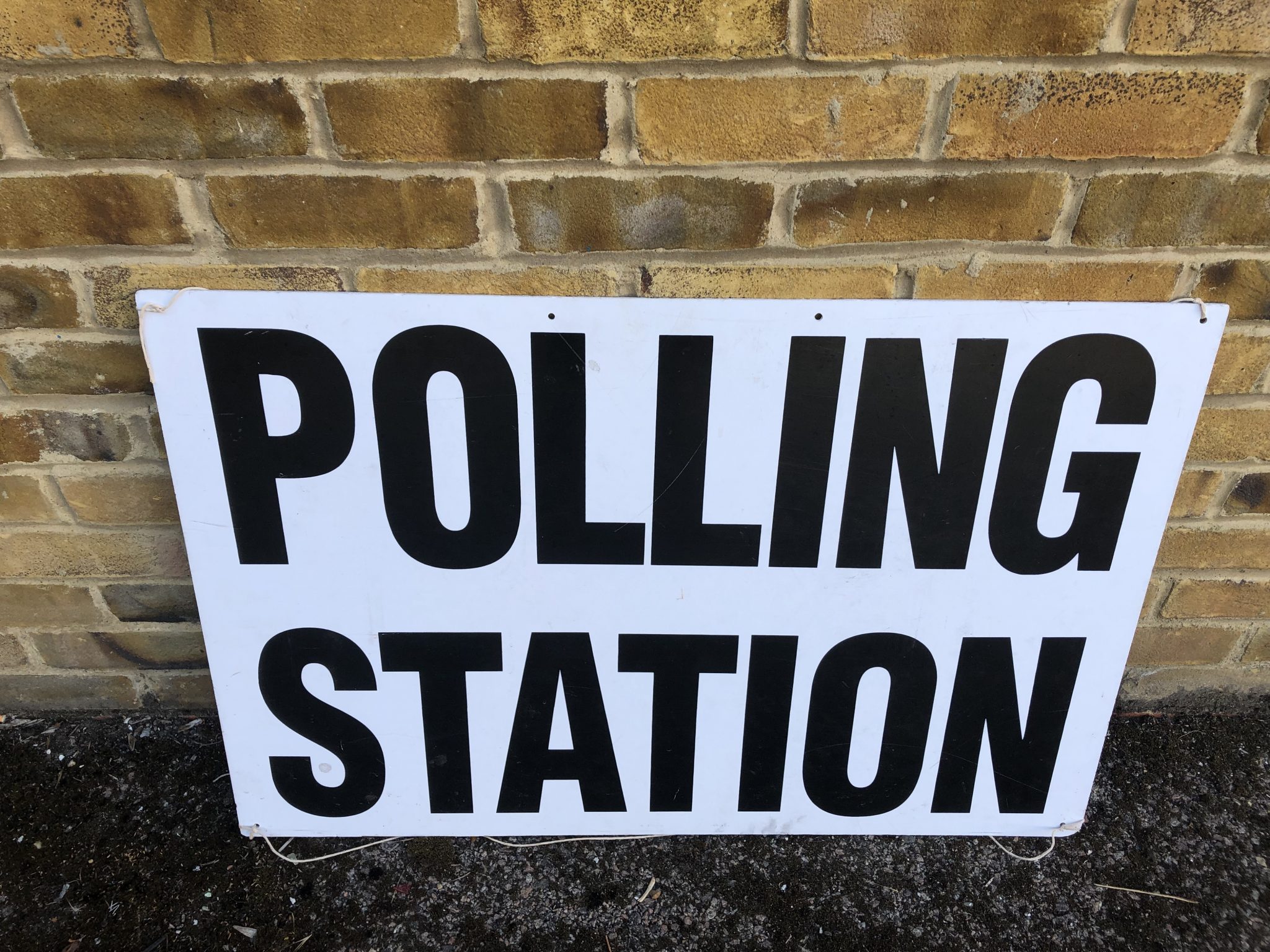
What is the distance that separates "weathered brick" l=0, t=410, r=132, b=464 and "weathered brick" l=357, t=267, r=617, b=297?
18.4 inches

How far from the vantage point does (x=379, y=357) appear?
92 cm

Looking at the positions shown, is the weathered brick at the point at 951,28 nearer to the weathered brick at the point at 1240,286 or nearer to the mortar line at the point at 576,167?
the mortar line at the point at 576,167

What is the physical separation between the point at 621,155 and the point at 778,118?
0.63ft

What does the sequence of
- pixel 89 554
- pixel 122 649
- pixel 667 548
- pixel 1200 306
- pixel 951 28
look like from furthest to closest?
pixel 122 649
pixel 89 554
pixel 667 548
pixel 1200 306
pixel 951 28

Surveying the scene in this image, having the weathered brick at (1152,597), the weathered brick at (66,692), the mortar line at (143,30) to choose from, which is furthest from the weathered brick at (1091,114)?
the weathered brick at (66,692)

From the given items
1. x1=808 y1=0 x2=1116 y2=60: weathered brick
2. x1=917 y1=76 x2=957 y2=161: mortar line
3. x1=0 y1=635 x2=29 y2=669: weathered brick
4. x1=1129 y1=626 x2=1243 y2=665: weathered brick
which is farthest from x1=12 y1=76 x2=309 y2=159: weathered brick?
x1=1129 y1=626 x2=1243 y2=665: weathered brick

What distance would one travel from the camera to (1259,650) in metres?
1.27

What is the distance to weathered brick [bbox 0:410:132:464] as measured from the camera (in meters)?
1.03

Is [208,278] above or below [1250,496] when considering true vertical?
above

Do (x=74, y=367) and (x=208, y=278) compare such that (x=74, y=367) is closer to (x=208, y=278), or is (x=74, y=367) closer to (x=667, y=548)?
(x=208, y=278)

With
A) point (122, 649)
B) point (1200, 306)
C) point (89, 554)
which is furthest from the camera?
point (122, 649)

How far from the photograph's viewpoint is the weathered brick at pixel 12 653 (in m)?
1.23

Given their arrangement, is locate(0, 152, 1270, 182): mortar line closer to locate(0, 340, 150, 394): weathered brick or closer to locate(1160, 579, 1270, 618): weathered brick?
locate(0, 340, 150, 394): weathered brick

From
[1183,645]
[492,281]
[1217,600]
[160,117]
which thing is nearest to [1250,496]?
[1217,600]
